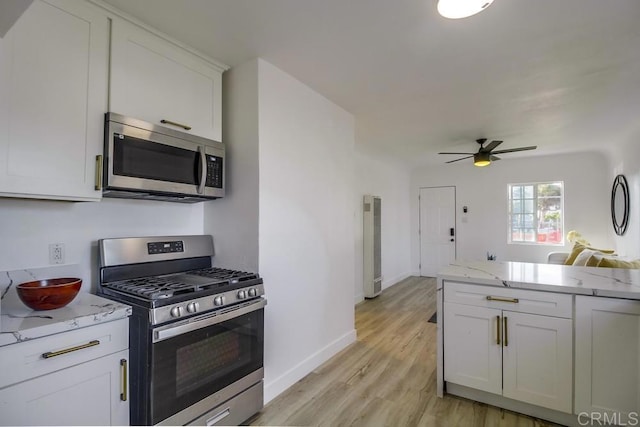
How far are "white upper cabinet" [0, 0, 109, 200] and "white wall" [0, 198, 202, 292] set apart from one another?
0.29 m

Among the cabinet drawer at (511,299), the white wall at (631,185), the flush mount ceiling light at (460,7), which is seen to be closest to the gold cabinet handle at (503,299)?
the cabinet drawer at (511,299)

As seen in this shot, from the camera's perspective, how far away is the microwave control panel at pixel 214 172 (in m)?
2.12

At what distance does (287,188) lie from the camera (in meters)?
2.42

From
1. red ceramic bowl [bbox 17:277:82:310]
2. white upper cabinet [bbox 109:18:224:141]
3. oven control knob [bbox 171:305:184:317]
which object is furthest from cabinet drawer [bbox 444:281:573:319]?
red ceramic bowl [bbox 17:277:82:310]

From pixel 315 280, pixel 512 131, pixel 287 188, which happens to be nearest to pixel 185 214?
pixel 287 188

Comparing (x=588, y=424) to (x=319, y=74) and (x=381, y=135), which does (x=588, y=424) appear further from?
(x=381, y=135)

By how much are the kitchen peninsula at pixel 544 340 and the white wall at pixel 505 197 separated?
3.85 metres

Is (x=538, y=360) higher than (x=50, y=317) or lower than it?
lower

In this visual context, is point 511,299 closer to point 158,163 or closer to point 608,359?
point 608,359

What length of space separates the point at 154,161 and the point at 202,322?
96 centimetres

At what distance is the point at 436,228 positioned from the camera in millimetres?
6738

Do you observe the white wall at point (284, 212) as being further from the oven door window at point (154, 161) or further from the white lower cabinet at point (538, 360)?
the white lower cabinet at point (538, 360)

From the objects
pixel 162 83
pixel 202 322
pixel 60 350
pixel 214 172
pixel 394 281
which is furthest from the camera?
pixel 394 281

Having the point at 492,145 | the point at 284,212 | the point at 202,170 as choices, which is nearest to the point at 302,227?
the point at 284,212
